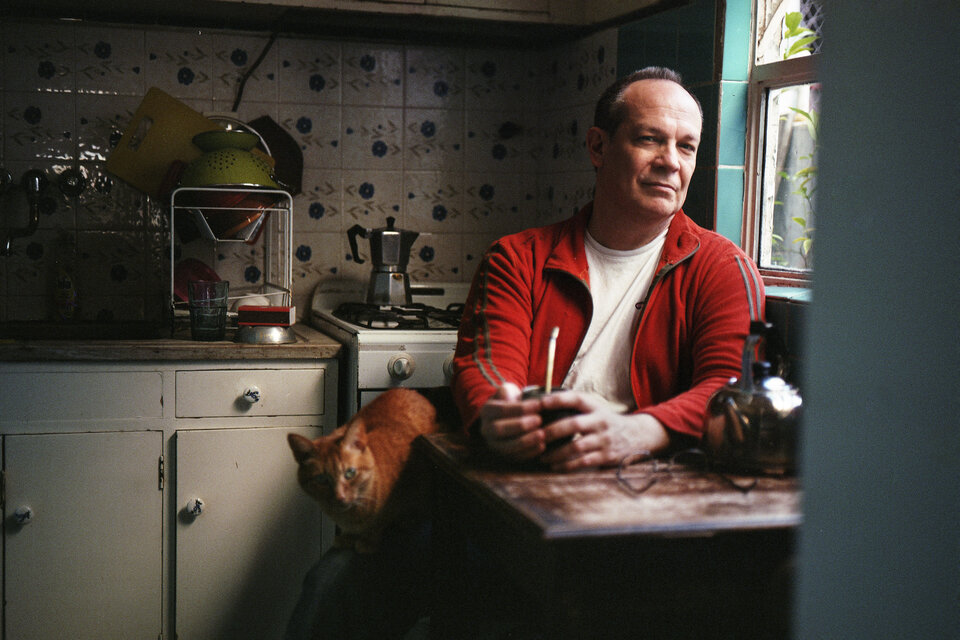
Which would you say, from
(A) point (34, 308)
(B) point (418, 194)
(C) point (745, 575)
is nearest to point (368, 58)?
(B) point (418, 194)

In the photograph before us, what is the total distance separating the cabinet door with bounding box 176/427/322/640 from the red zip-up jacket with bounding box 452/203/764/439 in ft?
2.90

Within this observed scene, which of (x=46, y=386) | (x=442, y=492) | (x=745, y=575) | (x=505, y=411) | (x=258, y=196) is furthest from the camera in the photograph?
(x=258, y=196)

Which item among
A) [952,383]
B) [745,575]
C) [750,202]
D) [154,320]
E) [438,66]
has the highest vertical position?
[438,66]

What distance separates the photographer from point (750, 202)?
7.43 ft

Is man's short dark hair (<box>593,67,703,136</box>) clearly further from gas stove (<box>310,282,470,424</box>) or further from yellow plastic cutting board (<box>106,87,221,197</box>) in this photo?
yellow plastic cutting board (<box>106,87,221,197</box>)

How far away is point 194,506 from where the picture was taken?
2.31 m

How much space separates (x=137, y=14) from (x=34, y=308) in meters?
0.98

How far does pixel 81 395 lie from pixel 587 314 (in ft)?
4.40

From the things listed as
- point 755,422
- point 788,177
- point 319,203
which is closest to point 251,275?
point 319,203

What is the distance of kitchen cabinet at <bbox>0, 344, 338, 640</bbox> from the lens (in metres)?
2.22

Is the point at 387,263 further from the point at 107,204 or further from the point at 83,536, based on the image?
the point at 83,536

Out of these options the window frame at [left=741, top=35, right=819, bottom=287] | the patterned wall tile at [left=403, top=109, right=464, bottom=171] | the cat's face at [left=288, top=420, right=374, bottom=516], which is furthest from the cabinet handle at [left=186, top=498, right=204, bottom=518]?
the window frame at [left=741, top=35, right=819, bottom=287]

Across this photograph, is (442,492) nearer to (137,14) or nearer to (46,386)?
(46,386)

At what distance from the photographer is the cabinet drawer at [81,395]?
2199mm
